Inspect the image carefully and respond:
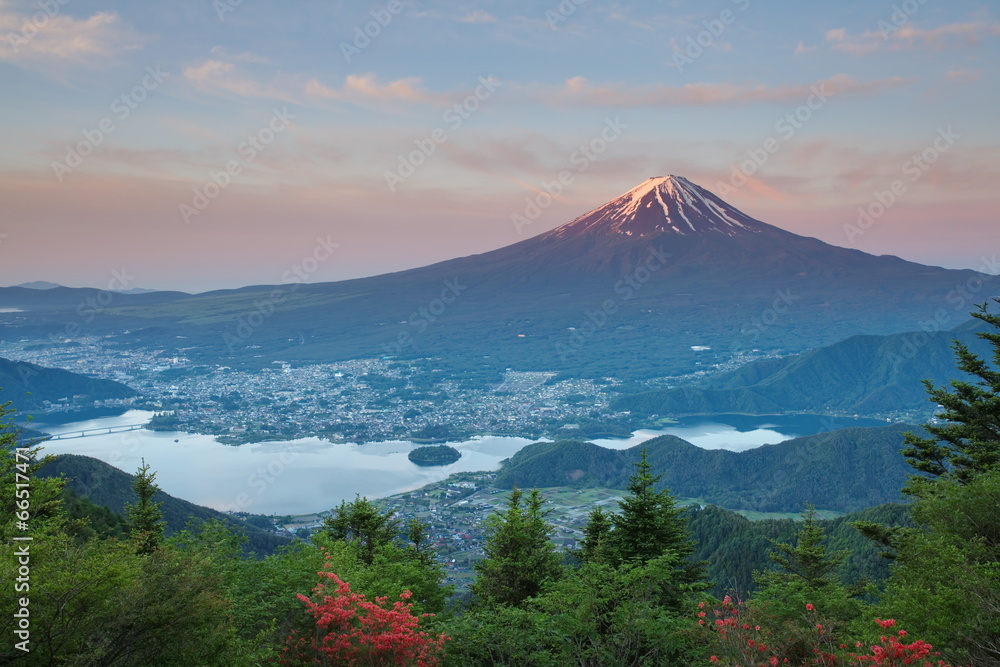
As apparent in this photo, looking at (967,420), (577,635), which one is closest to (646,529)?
(577,635)

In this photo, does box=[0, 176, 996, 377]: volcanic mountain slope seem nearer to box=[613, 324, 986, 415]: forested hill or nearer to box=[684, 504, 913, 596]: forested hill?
box=[613, 324, 986, 415]: forested hill

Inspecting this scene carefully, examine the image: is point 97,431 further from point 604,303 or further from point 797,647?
point 604,303

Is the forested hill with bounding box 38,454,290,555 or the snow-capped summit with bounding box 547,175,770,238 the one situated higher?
the snow-capped summit with bounding box 547,175,770,238

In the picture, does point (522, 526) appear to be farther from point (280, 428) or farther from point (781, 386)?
point (781, 386)

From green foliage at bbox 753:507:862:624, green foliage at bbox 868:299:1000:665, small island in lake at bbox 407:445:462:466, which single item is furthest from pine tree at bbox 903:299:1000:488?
small island in lake at bbox 407:445:462:466

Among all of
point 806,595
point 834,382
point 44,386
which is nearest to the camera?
point 806,595

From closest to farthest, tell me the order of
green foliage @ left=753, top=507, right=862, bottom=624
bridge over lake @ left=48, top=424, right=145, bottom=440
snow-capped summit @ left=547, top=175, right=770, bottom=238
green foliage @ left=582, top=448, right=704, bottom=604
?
green foliage @ left=753, top=507, right=862, bottom=624 < green foliage @ left=582, top=448, right=704, bottom=604 < bridge over lake @ left=48, top=424, right=145, bottom=440 < snow-capped summit @ left=547, top=175, right=770, bottom=238
